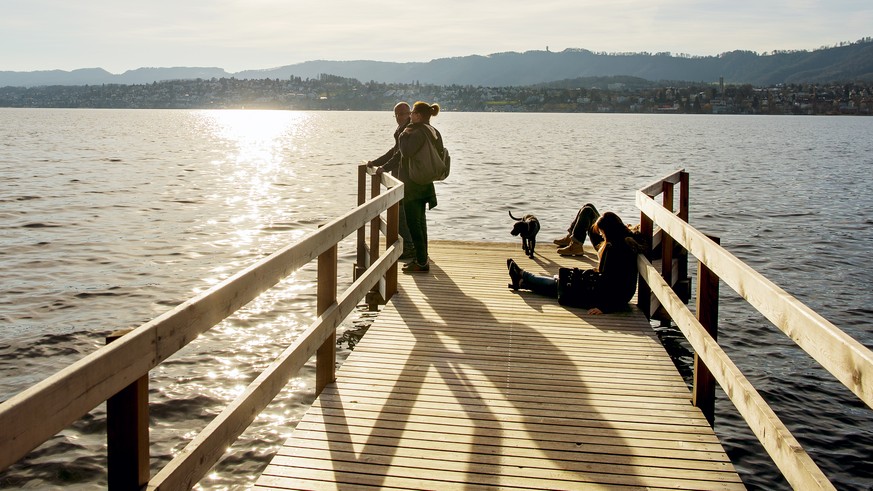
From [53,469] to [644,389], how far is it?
16.3 ft

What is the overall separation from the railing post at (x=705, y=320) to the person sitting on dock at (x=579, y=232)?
4.71 meters

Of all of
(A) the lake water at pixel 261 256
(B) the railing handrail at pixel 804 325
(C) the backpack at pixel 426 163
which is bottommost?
(A) the lake water at pixel 261 256

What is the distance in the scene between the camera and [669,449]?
4840 millimetres

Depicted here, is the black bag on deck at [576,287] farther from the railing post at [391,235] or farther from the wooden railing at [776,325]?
the railing post at [391,235]

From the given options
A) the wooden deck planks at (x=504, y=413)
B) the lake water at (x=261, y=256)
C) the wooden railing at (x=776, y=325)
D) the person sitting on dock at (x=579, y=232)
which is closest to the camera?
the wooden railing at (x=776, y=325)

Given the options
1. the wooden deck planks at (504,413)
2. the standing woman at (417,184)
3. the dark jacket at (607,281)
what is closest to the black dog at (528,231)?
the standing woman at (417,184)

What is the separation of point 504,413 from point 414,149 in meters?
4.41

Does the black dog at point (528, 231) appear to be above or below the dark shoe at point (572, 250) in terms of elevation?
above

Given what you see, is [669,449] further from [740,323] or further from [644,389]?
[740,323]

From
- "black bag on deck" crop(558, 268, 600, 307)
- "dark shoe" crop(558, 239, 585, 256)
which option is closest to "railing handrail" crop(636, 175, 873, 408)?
"black bag on deck" crop(558, 268, 600, 307)

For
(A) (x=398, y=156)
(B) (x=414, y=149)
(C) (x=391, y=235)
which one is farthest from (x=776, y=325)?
(A) (x=398, y=156)

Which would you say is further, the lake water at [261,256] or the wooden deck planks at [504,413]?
the lake water at [261,256]

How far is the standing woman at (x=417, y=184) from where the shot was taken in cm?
913

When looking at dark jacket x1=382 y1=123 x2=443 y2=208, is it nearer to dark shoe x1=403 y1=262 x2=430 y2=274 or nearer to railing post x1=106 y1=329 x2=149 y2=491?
dark shoe x1=403 y1=262 x2=430 y2=274
